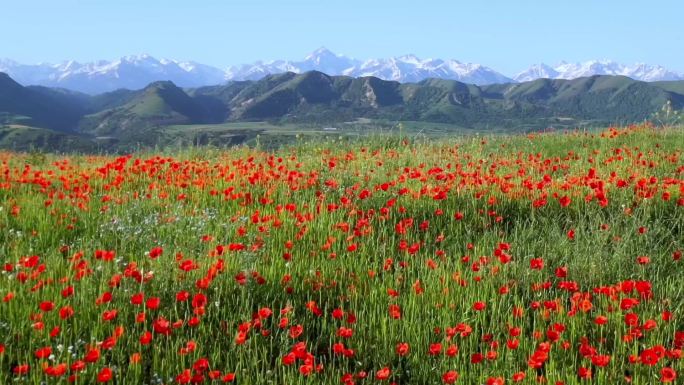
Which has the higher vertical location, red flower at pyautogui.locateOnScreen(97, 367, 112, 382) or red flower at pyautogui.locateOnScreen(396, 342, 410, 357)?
red flower at pyautogui.locateOnScreen(97, 367, 112, 382)

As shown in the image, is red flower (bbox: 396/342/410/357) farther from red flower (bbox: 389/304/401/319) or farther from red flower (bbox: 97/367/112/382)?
red flower (bbox: 97/367/112/382)

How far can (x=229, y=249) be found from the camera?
16.1 feet

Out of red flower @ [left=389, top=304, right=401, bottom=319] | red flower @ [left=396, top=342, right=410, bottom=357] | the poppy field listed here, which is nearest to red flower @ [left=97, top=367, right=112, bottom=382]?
the poppy field

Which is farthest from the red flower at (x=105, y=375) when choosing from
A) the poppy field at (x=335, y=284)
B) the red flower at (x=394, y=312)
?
the red flower at (x=394, y=312)

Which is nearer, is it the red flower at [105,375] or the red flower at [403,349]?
the red flower at [105,375]

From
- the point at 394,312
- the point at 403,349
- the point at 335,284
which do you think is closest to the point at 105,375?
the point at 403,349

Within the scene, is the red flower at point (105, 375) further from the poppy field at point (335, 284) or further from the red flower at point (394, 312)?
the red flower at point (394, 312)

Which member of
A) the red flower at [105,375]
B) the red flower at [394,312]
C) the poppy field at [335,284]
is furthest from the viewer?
the red flower at [394,312]

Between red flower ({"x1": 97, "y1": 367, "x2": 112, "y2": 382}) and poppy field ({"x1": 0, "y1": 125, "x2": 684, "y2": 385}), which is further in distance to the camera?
poppy field ({"x1": 0, "y1": 125, "x2": 684, "y2": 385})

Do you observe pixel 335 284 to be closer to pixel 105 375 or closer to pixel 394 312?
pixel 394 312

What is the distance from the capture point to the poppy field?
3303 mm

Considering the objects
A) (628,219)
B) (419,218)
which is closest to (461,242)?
(419,218)

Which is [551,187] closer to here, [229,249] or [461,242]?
[461,242]

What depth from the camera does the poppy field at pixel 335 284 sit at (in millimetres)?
3303
